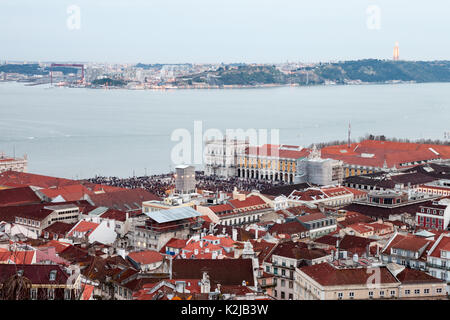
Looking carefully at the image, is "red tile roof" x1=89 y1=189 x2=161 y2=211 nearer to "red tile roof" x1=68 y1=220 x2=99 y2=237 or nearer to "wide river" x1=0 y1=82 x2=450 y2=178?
"red tile roof" x1=68 y1=220 x2=99 y2=237

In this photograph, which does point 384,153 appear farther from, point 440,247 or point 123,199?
point 440,247

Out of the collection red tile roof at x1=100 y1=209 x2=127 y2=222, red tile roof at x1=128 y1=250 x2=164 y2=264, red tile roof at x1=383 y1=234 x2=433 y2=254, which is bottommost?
red tile roof at x1=100 y1=209 x2=127 y2=222

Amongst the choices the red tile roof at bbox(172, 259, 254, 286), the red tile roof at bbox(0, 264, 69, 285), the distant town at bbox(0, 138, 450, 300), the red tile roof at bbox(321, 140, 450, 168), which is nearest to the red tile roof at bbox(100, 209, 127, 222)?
the distant town at bbox(0, 138, 450, 300)

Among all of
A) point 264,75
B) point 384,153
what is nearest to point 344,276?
point 384,153

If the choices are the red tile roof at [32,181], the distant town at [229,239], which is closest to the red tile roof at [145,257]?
the distant town at [229,239]
